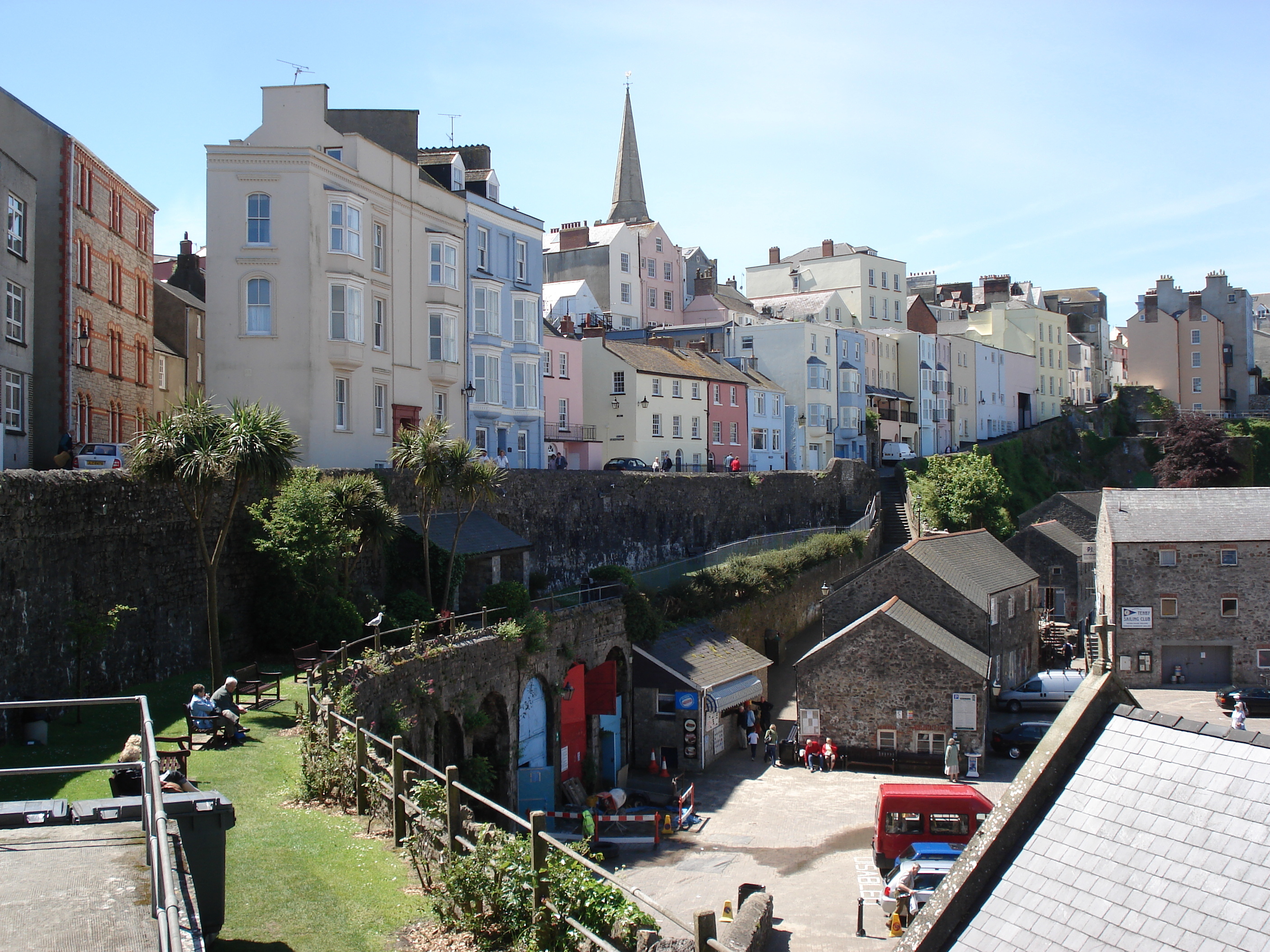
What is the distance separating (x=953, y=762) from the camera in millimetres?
29453

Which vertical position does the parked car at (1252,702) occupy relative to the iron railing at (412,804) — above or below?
below

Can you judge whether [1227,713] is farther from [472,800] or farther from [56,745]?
[56,745]

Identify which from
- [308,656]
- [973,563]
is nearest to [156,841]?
A: [308,656]

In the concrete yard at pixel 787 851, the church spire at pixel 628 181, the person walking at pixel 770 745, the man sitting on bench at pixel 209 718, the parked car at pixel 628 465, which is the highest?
the church spire at pixel 628 181

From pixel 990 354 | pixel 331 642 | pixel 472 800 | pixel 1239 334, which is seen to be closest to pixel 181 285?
pixel 331 642

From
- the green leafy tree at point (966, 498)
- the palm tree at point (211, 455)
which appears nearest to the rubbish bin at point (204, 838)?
the palm tree at point (211, 455)

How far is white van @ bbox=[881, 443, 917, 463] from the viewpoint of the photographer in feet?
221

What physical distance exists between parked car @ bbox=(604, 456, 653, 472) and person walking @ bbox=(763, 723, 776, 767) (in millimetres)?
15970

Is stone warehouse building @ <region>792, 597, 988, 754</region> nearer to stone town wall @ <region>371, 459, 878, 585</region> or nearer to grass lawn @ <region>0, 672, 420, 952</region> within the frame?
stone town wall @ <region>371, 459, 878, 585</region>

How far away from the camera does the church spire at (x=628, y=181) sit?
87938 mm

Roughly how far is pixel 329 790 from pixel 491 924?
5.05 metres

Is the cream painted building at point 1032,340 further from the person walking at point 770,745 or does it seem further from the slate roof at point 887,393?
the person walking at point 770,745

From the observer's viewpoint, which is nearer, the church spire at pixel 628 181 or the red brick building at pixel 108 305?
the red brick building at pixel 108 305

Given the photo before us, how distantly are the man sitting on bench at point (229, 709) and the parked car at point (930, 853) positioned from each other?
12.3m
